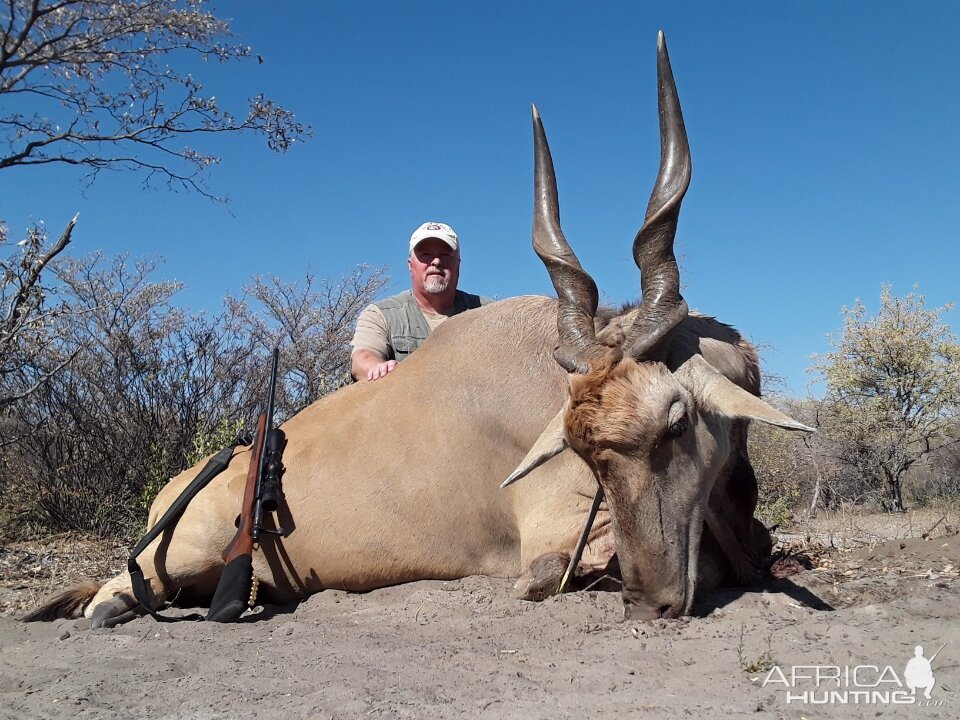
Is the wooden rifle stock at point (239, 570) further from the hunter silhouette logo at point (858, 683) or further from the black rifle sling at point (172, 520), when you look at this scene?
the hunter silhouette logo at point (858, 683)

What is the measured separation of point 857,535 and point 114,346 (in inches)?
288

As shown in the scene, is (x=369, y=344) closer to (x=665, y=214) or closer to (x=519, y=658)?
(x=665, y=214)

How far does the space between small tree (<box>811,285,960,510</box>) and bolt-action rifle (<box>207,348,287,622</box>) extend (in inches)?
369

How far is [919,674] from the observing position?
2.44 metres

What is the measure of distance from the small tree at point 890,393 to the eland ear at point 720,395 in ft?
29.1

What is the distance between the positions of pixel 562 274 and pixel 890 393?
37.7ft

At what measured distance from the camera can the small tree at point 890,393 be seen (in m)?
12.2

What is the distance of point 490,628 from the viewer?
350 centimetres

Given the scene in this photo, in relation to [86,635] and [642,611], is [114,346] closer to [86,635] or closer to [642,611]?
[86,635]

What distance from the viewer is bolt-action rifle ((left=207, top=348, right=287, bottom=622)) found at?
13.8 ft

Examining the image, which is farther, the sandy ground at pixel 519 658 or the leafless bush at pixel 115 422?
the leafless bush at pixel 115 422

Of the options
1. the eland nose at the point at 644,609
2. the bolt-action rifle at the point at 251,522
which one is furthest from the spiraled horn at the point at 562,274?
the bolt-action rifle at the point at 251,522

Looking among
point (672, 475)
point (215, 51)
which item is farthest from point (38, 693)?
point (215, 51)

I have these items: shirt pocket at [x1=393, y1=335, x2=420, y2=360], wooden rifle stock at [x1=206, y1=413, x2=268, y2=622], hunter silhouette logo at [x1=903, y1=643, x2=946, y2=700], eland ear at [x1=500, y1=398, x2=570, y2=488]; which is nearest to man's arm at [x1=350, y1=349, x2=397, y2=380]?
shirt pocket at [x1=393, y1=335, x2=420, y2=360]
